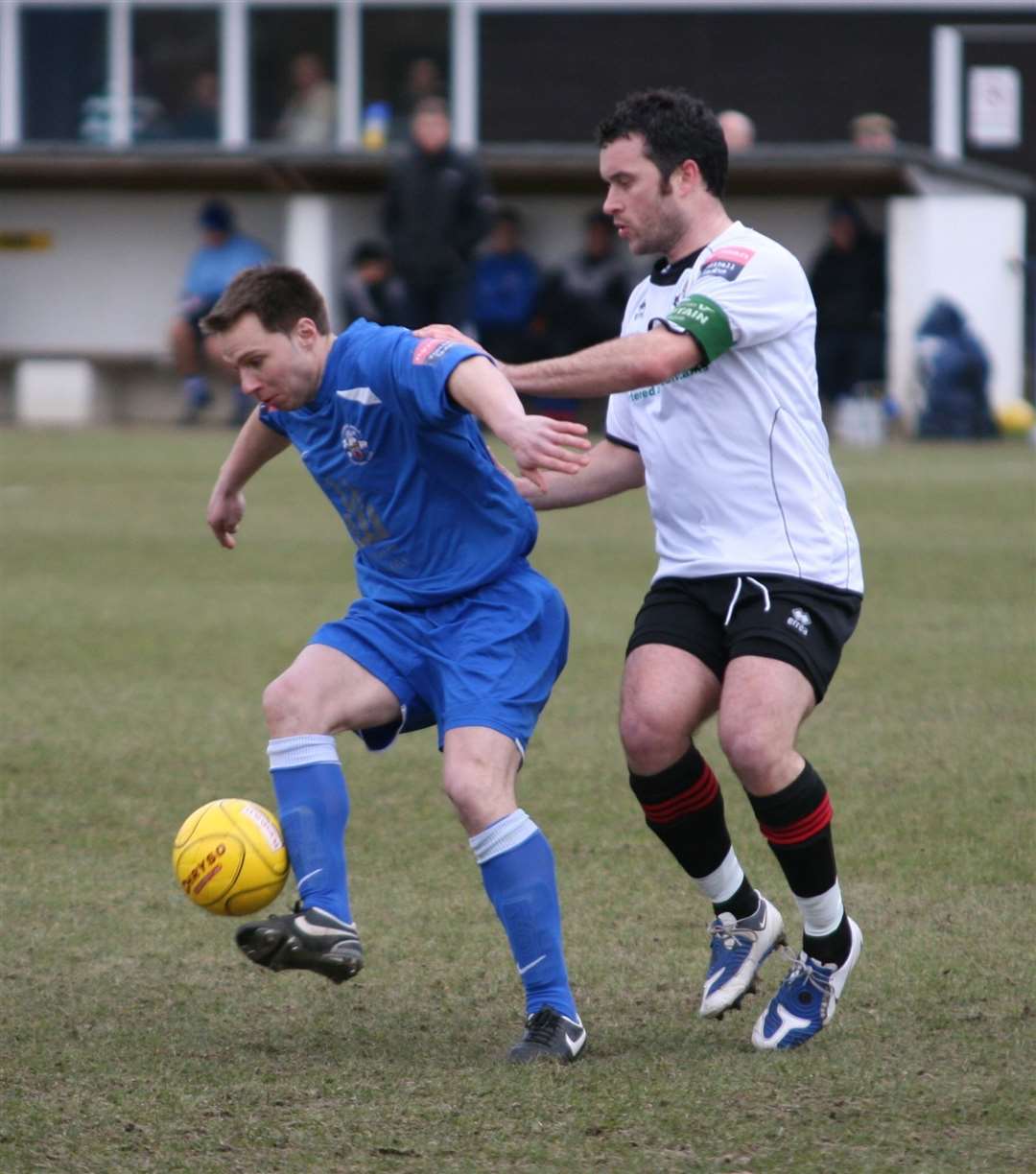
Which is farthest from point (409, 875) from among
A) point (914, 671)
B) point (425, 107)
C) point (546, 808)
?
point (425, 107)

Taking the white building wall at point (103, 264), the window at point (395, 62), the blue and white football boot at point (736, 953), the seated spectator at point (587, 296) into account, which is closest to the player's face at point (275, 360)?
the blue and white football boot at point (736, 953)

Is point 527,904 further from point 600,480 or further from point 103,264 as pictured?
point 103,264

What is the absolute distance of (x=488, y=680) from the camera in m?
4.70

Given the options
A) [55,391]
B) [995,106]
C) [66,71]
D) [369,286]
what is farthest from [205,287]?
[995,106]

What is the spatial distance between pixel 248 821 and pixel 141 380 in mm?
18543

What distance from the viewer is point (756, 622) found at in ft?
15.4

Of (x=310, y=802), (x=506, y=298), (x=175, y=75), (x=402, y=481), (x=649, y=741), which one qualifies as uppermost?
(x=175, y=75)

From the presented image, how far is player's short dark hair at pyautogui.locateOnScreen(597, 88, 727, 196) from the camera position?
475 centimetres

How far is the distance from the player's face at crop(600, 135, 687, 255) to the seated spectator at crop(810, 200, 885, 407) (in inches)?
589

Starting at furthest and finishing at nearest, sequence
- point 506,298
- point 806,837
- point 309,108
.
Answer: point 309,108
point 506,298
point 806,837

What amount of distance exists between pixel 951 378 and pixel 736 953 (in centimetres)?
1483

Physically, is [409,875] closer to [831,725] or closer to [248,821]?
[248,821]

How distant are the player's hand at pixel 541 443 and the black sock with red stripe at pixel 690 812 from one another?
0.83m

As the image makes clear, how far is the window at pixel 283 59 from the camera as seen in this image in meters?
25.6
